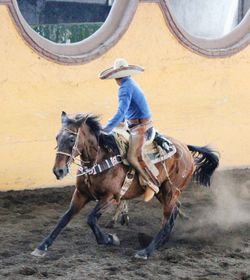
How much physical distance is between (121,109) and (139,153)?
0.60 m

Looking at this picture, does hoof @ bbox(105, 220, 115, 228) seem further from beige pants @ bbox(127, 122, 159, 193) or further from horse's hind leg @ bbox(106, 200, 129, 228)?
beige pants @ bbox(127, 122, 159, 193)

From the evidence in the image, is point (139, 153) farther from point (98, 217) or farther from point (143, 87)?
point (143, 87)

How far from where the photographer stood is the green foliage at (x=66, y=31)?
22.6m

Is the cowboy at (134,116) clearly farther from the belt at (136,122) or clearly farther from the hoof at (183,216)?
the hoof at (183,216)

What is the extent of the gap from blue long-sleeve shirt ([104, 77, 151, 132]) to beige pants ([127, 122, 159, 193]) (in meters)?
0.14

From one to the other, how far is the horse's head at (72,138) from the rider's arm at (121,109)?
0.12m

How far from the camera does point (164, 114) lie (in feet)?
39.4

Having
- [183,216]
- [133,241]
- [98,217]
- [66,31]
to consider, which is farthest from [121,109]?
[66,31]

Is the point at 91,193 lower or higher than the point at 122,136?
lower

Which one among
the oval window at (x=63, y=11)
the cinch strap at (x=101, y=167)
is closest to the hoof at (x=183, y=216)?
the cinch strap at (x=101, y=167)

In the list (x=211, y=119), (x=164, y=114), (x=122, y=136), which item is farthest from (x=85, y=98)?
(x=122, y=136)

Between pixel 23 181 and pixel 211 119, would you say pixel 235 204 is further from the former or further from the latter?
pixel 23 181

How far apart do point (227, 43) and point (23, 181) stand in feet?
13.8

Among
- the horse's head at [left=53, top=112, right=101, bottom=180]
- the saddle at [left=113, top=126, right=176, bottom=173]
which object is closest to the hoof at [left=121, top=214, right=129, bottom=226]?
the saddle at [left=113, top=126, right=176, bottom=173]
